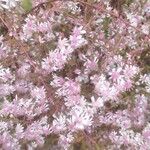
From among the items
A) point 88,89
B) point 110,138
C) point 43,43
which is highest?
point 43,43

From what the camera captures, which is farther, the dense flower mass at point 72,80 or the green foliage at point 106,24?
the green foliage at point 106,24

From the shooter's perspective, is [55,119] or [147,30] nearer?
[55,119]

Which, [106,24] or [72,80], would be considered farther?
[106,24]

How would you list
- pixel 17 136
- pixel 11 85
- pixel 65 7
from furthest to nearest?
1. pixel 65 7
2. pixel 11 85
3. pixel 17 136

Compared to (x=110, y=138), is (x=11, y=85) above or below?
above

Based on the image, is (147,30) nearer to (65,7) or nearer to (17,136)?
(65,7)

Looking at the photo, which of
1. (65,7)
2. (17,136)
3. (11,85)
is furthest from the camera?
(65,7)

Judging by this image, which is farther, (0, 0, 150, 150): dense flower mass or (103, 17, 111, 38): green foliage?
(103, 17, 111, 38): green foliage

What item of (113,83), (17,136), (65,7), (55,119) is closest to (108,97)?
(113,83)
